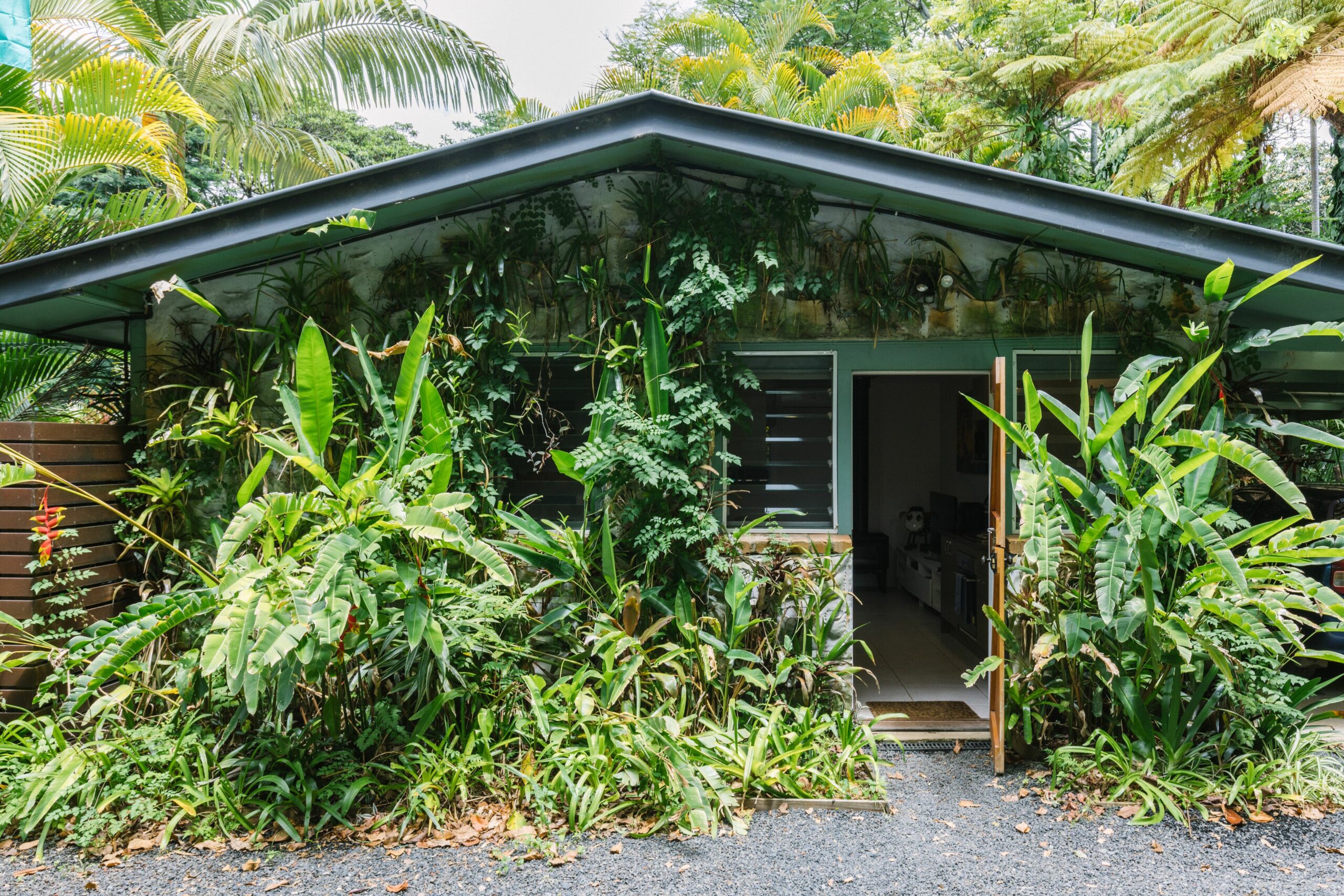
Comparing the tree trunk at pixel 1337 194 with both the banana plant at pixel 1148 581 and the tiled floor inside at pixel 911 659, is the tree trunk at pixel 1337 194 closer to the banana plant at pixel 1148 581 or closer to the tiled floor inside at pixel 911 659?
the banana plant at pixel 1148 581

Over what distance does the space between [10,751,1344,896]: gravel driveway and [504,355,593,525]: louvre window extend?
2029 mm

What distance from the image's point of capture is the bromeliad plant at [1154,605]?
358 cm

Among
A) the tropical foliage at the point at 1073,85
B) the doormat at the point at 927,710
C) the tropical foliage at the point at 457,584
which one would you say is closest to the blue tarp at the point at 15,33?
the tropical foliage at the point at 457,584

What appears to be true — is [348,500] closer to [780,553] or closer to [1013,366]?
[780,553]

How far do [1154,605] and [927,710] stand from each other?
165cm

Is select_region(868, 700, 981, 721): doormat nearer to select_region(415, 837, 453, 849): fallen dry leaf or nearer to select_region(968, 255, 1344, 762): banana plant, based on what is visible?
select_region(968, 255, 1344, 762): banana plant

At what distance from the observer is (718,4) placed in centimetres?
1686

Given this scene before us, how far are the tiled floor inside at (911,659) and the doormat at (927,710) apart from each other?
0.06 meters

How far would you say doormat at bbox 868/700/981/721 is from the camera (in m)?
4.72

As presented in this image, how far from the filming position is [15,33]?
419cm

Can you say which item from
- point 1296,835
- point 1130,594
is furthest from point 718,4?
point 1296,835

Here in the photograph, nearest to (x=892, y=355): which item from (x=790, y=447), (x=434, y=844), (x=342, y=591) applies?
(x=790, y=447)

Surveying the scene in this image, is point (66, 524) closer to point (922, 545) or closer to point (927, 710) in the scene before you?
point (927, 710)

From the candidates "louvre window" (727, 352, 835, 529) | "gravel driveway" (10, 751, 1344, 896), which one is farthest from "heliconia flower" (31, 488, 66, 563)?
"louvre window" (727, 352, 835, 529)
